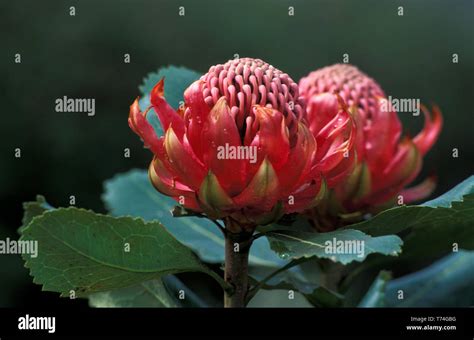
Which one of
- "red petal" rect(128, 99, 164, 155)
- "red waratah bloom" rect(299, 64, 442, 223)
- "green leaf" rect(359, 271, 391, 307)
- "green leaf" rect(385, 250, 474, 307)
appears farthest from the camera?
"green leaf" rect(385, 250, 474, 307)

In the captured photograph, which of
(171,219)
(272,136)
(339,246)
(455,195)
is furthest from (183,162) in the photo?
(171,219)

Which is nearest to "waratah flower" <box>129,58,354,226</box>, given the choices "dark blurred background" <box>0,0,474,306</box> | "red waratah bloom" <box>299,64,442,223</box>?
"red waratah bloom" <box>299,64,442,223</box>

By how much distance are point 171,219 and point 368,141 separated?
65 cm

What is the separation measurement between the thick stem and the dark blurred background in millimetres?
3276

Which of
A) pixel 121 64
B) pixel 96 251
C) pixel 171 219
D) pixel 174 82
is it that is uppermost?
pixel 121 64

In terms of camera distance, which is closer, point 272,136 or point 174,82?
point 272,136

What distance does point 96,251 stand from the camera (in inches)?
62.1

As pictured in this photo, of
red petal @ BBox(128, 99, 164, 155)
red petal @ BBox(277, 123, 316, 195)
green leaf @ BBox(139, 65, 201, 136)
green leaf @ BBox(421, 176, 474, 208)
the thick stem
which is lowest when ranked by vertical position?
the thick stem

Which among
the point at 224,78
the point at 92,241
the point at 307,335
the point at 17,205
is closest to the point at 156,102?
the point at 224,78

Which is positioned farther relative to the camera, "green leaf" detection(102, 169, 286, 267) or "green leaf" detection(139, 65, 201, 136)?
"green leaf" detection(102, 169, 286, 267)

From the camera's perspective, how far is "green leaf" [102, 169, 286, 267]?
215cm

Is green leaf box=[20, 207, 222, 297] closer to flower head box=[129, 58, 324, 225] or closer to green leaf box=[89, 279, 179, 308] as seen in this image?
flower head box=[129, 58, 324, 225]

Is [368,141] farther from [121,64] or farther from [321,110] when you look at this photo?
[121,64]

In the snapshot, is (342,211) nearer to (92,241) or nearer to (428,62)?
(92,241)
